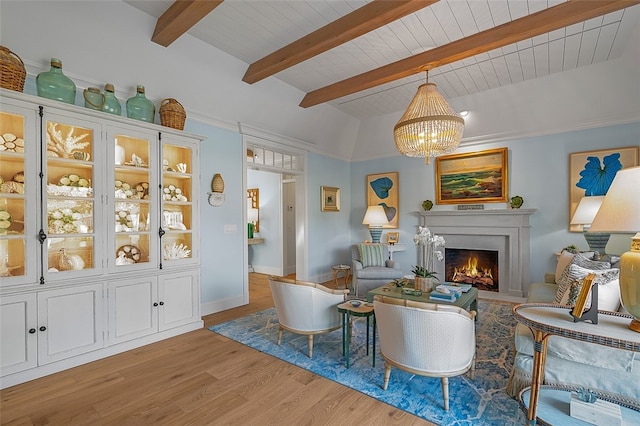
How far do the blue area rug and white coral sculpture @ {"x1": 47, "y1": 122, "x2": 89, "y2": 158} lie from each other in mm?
2370

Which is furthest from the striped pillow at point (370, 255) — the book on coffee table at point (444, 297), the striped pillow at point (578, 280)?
the striped pillow at point (578, 280)

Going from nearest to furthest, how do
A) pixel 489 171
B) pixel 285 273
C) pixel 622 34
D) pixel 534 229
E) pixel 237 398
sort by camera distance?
pixel 237 398, pixel 622 34, pixel 534 229, pixel 489 171, pixel 285 273

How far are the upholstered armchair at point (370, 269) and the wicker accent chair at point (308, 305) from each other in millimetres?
2030

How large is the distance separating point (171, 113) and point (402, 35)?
108 inches

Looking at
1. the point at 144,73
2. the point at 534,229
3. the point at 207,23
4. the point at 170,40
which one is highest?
the point at 207,23

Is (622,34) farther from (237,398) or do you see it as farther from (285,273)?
(285,273)

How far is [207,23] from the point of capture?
10.2ft

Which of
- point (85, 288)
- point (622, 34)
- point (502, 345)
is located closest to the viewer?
point (85, 288)

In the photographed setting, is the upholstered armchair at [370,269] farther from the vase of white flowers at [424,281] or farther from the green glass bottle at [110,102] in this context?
the green glass bottle at [110,102]

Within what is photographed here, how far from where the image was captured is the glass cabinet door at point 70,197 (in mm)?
2635

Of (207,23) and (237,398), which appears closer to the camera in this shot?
(237,398)

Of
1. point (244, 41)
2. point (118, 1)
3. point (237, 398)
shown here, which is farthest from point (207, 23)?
point (237, 398)

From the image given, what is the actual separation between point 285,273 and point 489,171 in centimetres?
458

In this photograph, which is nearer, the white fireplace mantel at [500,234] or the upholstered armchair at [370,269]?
the white fireplace mantel at [500,234]
